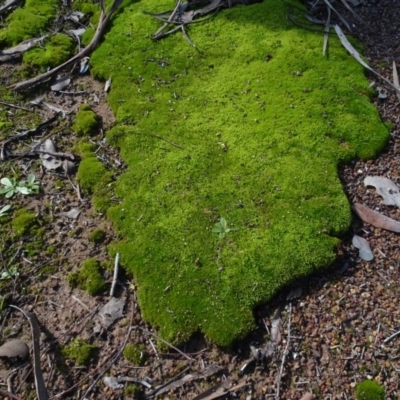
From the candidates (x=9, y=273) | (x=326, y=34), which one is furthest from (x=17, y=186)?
(x=326, y=34)

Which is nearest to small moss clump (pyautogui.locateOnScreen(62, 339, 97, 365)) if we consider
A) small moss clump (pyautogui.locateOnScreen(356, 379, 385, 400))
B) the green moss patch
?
the green moss patch

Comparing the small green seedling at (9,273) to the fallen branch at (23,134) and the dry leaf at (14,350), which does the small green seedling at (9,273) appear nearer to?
the dry leaf at (14,350)

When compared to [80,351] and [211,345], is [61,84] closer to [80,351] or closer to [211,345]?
[80,351]

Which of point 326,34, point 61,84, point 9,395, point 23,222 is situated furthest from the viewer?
point 326,34

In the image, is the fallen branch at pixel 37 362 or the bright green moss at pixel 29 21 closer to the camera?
the fallen branch at pixel 37 362

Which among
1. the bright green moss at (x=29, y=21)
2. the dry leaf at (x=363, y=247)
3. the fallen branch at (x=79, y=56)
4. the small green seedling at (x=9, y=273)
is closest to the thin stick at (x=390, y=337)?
the dry leaf at (x=363, y=247)

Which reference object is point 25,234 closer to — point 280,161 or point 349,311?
point 280,161

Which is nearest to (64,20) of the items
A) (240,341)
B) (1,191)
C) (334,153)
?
(1,191)
